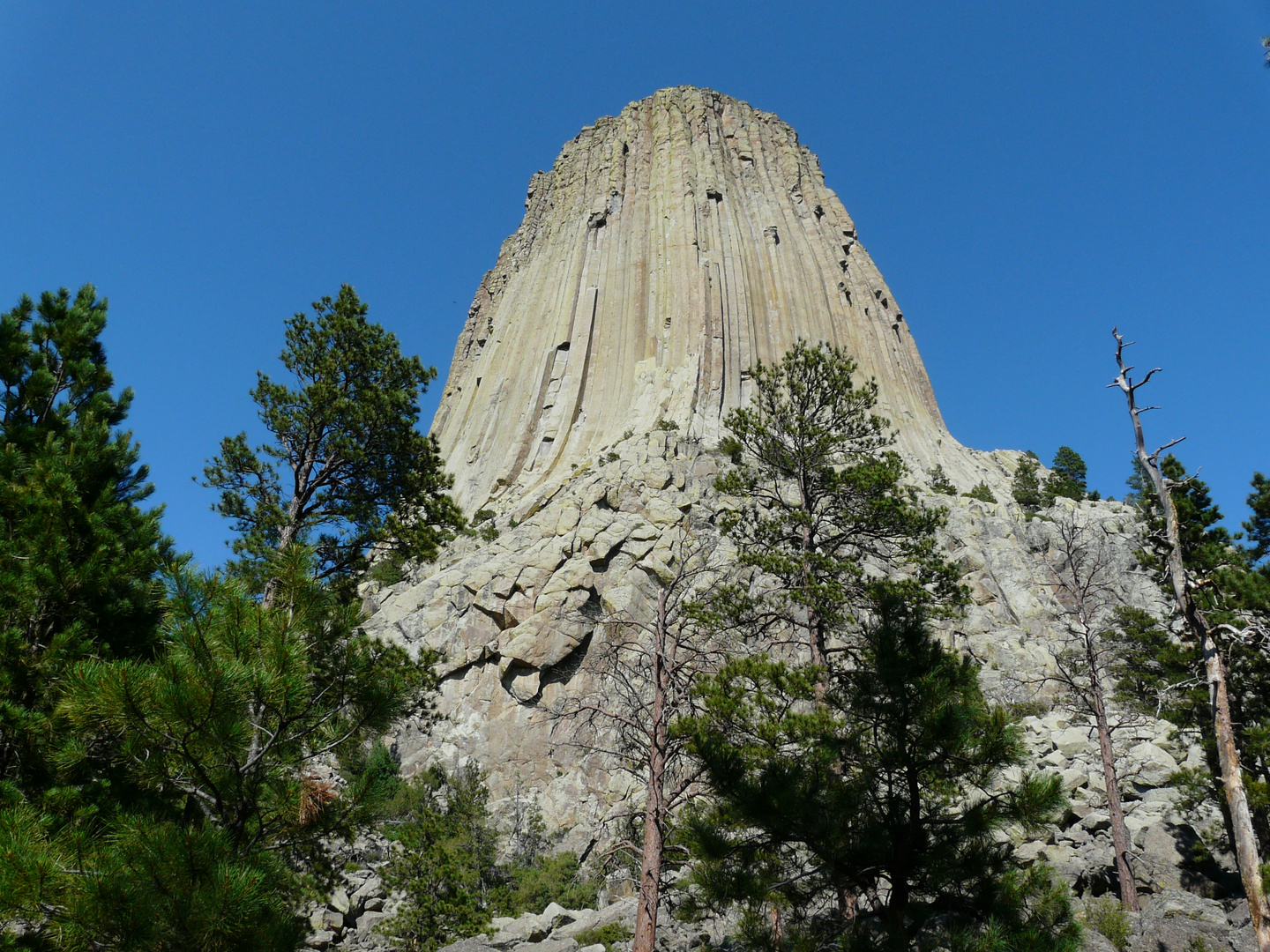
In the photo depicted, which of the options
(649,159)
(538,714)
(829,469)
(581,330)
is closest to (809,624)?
(829,469)

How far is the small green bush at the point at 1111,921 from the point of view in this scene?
38.5 ft

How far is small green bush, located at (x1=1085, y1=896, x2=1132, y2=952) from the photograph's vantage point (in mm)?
11742

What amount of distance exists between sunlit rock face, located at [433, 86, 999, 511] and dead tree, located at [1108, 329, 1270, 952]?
110 ft

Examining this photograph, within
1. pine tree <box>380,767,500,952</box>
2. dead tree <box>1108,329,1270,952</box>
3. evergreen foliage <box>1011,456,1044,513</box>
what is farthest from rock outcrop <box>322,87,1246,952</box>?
dead tree <box>1108,329,1270,952</box>

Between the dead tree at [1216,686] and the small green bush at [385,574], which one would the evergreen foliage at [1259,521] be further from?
the small green bush at [385,574]

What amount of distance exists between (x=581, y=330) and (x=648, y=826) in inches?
1856

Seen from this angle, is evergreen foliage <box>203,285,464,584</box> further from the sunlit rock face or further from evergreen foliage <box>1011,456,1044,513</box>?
evergreen foliage <box>1011,456,1044,513</box>

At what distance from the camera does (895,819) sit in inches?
296

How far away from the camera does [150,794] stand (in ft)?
21.7

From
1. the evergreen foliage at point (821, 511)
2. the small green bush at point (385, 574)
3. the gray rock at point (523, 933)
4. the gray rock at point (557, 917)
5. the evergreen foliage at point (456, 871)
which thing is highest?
the small green bush at point (385, 574)

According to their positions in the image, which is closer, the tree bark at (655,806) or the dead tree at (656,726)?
the tree bark at (655,806)

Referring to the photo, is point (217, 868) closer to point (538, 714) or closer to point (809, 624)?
point (809, 624)

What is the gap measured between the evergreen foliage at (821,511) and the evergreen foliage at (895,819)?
3.76 meters

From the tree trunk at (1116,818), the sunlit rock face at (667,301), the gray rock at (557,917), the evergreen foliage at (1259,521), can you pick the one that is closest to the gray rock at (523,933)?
the gray rock at (557,917)
